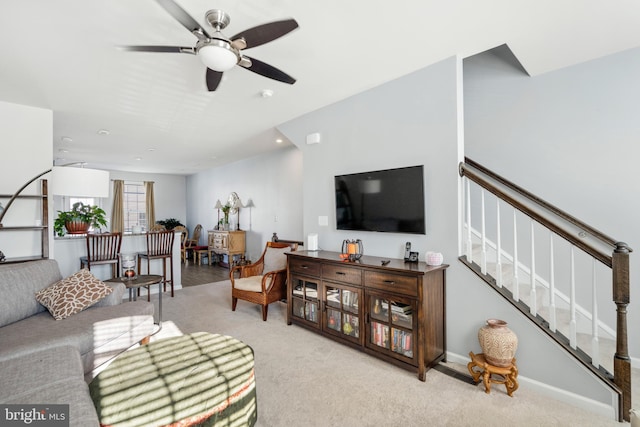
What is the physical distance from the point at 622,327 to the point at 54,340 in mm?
3725

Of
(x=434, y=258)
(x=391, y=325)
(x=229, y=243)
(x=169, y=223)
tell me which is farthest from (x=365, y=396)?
(x=169, y=223)

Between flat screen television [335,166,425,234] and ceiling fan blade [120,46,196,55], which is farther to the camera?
flat screen television [335,166,425,234]

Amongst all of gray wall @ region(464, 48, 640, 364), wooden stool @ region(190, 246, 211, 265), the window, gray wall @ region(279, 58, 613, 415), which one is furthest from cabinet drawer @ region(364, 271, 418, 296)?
the window

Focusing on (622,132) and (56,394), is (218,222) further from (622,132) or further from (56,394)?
(622,132)

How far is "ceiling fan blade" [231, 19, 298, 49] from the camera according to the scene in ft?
5.71

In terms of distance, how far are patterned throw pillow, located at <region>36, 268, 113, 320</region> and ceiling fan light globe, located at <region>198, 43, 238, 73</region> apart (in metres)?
2.27

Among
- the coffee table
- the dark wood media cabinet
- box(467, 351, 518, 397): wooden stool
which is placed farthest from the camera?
the coffee table

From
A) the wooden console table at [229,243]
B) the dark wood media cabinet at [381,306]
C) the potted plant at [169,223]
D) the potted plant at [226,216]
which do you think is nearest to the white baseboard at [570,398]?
the dark wood media cabinet at [381,306]

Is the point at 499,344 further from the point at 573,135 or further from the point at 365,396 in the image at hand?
the point at 573,135

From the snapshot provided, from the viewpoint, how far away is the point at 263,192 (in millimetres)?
6668

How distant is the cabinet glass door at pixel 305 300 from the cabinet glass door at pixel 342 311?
183mm

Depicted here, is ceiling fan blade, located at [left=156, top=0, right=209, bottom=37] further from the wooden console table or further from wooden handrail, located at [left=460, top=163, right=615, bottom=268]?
the wooden console table

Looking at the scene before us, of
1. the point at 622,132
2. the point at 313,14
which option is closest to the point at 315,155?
the point at 313,14

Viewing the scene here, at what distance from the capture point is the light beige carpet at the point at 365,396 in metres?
1.90
